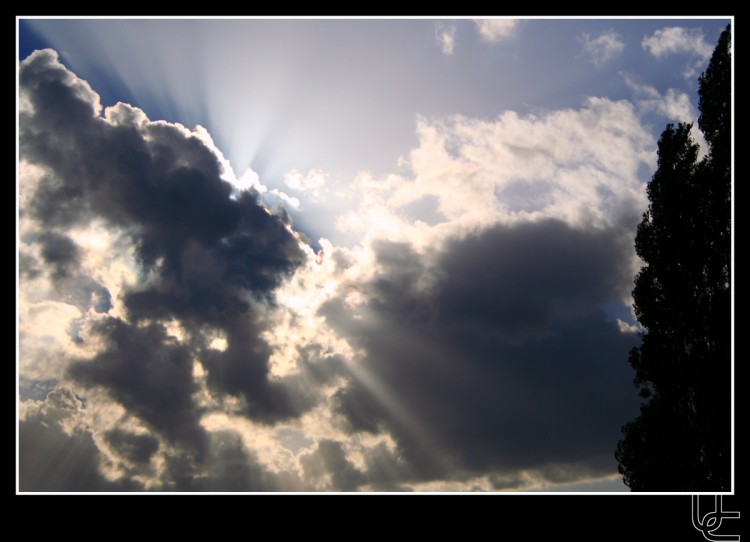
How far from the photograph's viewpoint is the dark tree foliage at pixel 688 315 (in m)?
15.8

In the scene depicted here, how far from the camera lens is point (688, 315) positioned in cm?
1703

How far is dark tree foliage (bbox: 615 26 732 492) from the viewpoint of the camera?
621 inches
